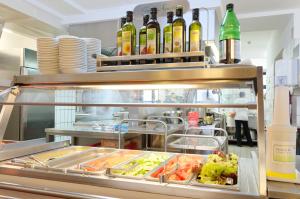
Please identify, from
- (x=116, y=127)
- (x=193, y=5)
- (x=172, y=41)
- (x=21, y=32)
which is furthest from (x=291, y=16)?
(x=21, y=32)

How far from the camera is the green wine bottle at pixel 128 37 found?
138 centimetres

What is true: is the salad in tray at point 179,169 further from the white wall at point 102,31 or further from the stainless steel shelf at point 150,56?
the white wall at point 102,31

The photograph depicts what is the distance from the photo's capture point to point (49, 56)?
143cm

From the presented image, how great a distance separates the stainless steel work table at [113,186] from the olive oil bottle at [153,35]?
2.04ft

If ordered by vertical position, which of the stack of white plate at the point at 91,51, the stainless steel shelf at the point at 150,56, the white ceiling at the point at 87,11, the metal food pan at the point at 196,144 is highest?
the white ceiling at the point at 87,11

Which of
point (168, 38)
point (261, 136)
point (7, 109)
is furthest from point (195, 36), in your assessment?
point (7, 109)

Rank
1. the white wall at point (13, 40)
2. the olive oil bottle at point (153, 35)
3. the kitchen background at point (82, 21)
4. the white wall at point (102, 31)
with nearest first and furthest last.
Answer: the olive oil bottle at point (153, 35)
the kitchen background at point (82, 21)
the white wall at point (102, 31)
the white wall at point (13, 40)

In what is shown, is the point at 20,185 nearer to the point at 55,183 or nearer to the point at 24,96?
the point at 55,183

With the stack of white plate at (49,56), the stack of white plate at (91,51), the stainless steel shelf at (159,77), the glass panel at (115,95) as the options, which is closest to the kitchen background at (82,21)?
the glass panel at (115,95)

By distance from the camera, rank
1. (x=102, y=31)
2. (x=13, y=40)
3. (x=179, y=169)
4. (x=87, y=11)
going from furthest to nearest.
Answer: (x=13, y=40)
(x=87, y=11)
(x=102, y=31)
(x=179, y=169)

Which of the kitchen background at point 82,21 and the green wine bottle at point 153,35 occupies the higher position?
the kitchen background at point 82,21

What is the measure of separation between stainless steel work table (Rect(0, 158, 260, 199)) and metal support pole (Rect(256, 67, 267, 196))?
44 millimetres

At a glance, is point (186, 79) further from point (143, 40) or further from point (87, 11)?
point (87, 11)

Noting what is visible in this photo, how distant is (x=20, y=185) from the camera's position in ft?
3.82
